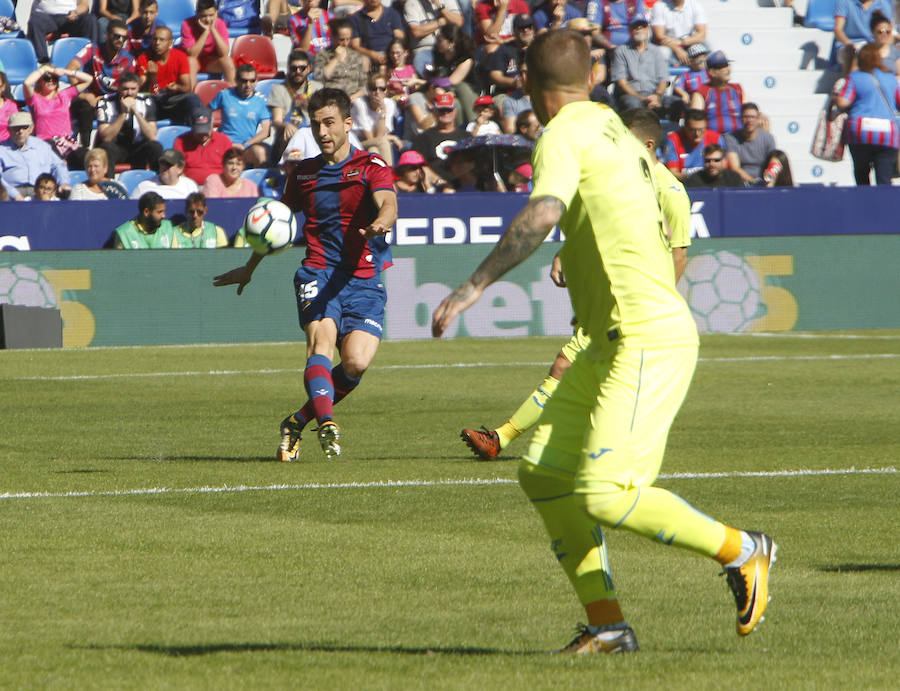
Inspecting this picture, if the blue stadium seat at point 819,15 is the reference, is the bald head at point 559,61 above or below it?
above

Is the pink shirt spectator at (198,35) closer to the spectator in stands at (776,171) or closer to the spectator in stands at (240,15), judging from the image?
the spectator in stands at (240,15)

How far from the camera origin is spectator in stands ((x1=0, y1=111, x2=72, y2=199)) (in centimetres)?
2030

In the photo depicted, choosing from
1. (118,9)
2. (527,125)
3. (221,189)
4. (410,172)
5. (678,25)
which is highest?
(118,9)

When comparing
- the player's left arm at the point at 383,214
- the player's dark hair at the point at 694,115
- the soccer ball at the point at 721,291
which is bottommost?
the soccer ball at the point at 721,291

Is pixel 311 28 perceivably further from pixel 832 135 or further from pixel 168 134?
pixel 832 135

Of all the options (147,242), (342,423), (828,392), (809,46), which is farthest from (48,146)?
(809,46)

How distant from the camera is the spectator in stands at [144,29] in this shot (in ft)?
74.5

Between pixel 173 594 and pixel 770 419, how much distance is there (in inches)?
283

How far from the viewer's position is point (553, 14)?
24328 mm

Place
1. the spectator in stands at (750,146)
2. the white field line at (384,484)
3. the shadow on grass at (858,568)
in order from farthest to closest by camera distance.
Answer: the spectator in stands at (750,146) < the white field line at (384,484) < the shadow on grass at (858,568)

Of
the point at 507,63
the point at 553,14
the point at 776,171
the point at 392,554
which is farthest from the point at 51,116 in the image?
the point at 392,554

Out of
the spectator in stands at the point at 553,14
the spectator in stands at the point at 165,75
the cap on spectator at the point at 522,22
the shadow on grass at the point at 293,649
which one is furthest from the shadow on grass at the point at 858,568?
the spectator in stands at the point at 553,14

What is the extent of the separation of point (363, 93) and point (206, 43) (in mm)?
2933

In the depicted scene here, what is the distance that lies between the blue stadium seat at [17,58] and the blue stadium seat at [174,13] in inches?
91.4
